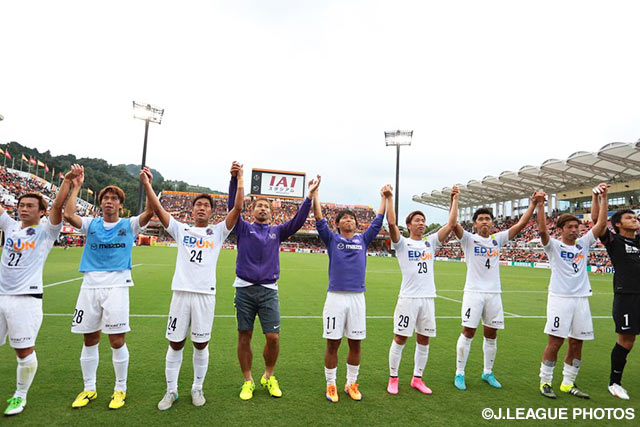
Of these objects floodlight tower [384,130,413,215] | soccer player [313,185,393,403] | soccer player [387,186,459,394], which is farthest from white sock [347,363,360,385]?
floodlight tower [384,130,413,215]

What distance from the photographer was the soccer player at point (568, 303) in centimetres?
446

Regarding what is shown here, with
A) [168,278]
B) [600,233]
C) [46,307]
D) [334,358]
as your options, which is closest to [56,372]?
[334,358]

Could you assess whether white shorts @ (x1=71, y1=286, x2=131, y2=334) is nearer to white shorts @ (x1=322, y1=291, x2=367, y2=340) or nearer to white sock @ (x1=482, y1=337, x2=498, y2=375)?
white shorts @ (x1=322, y1=291, x2=367, y2=340)

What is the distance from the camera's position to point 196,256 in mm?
4020

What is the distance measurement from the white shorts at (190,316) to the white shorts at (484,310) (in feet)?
10.3

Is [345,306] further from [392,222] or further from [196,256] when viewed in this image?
[196,256]

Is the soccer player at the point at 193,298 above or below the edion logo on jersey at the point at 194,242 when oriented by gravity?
below

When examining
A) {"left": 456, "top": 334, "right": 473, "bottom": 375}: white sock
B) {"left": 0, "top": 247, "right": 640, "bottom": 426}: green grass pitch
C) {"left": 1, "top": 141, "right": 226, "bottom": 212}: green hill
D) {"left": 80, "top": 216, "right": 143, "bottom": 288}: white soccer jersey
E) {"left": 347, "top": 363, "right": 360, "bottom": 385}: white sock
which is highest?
{"left": 1, "top": 141, "right": 226, "bottom": 212}: green hill

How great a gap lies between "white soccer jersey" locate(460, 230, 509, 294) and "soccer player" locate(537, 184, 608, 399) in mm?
594

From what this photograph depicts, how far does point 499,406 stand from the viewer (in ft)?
13.1

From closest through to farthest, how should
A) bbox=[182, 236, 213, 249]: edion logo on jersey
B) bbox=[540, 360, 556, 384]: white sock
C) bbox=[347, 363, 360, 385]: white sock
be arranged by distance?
bbox=[182, 236, 213, 249]: edion logo on jersey → bbox=[347, 363, 360, 385]: white sock → bbox=[540, 360, 556, 384]: white sock

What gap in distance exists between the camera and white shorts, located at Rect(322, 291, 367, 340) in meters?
4.14

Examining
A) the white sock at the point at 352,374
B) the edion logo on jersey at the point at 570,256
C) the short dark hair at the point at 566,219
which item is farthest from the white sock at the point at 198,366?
the short dark hair at the point at 566,219

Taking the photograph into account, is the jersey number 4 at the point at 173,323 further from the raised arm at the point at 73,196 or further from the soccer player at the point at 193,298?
the raised arm at the point at 73,196
